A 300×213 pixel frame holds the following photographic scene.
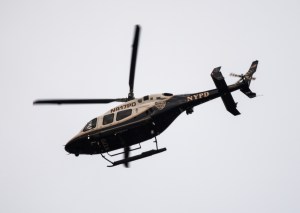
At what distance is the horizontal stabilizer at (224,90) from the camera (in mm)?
22125

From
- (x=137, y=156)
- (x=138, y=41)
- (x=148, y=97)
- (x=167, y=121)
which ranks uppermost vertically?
(x=138, y=41)

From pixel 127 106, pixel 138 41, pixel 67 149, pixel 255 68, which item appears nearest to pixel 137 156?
pixel 127 106

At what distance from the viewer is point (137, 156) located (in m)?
23.6

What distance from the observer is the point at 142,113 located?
23375 millimetres

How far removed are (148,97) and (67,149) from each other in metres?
6.10

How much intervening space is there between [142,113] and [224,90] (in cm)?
453

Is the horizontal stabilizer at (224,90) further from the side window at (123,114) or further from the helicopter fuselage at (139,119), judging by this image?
Answer: the side window at (123,114)

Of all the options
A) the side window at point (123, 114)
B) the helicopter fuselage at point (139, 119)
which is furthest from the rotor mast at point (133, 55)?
the helicopter fuselage at point (139, 119)

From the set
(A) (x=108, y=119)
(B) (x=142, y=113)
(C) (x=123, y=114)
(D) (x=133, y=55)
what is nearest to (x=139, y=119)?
(B) (x=142, y=113)

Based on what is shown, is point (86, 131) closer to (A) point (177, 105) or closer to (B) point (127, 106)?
(B) point (127, 106)

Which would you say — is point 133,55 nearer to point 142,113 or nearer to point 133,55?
point 133,55

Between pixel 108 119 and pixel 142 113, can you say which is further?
pixel 108 119

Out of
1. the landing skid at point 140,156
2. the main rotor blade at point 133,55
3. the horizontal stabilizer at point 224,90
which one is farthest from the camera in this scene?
the landing skid at point 140,156

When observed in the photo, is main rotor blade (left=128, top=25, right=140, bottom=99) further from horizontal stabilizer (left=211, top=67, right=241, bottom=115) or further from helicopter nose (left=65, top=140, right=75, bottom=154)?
helicopter nose (left=65, top=140, right=75, bottom=154)
